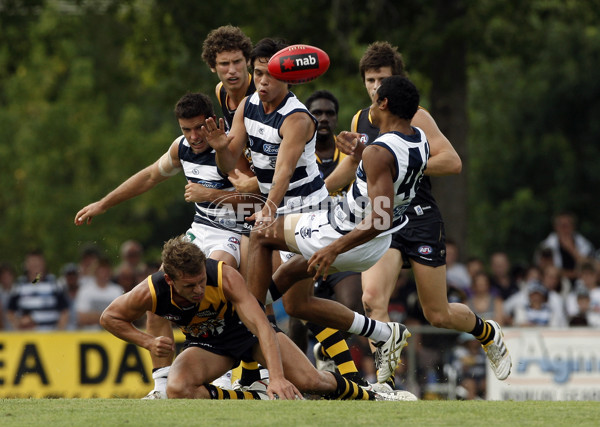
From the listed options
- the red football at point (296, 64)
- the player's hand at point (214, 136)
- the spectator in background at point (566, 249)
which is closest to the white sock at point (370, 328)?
the player's hand at point (214, 136)

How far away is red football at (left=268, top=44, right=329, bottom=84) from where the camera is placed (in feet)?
25.1

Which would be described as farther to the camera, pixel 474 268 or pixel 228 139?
pixel 474 268

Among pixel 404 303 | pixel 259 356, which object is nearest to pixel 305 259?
pixel 259 356

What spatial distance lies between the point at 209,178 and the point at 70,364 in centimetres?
497

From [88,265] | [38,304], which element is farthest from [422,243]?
[38,304]

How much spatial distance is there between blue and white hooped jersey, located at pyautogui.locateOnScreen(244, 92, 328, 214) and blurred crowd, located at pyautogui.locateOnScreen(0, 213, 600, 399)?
4665mm

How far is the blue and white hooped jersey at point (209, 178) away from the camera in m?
8.55

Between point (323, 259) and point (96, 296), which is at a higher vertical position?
point (323, 259)

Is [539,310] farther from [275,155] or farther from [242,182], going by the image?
[275,155]

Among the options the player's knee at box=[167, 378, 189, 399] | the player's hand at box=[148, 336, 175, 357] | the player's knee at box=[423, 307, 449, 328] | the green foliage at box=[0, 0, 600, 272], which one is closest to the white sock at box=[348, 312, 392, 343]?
the player's knee at box=[423, 307, 449, 328]

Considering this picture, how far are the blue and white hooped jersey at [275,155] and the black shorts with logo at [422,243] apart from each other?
2.53 ft

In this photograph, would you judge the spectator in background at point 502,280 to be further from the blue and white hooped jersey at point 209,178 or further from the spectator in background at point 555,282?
the blue and white hooped jersey at point 209,178

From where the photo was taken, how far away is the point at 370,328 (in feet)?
26.9

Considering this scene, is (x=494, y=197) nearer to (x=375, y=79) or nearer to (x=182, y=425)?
(x=375, y=79)
